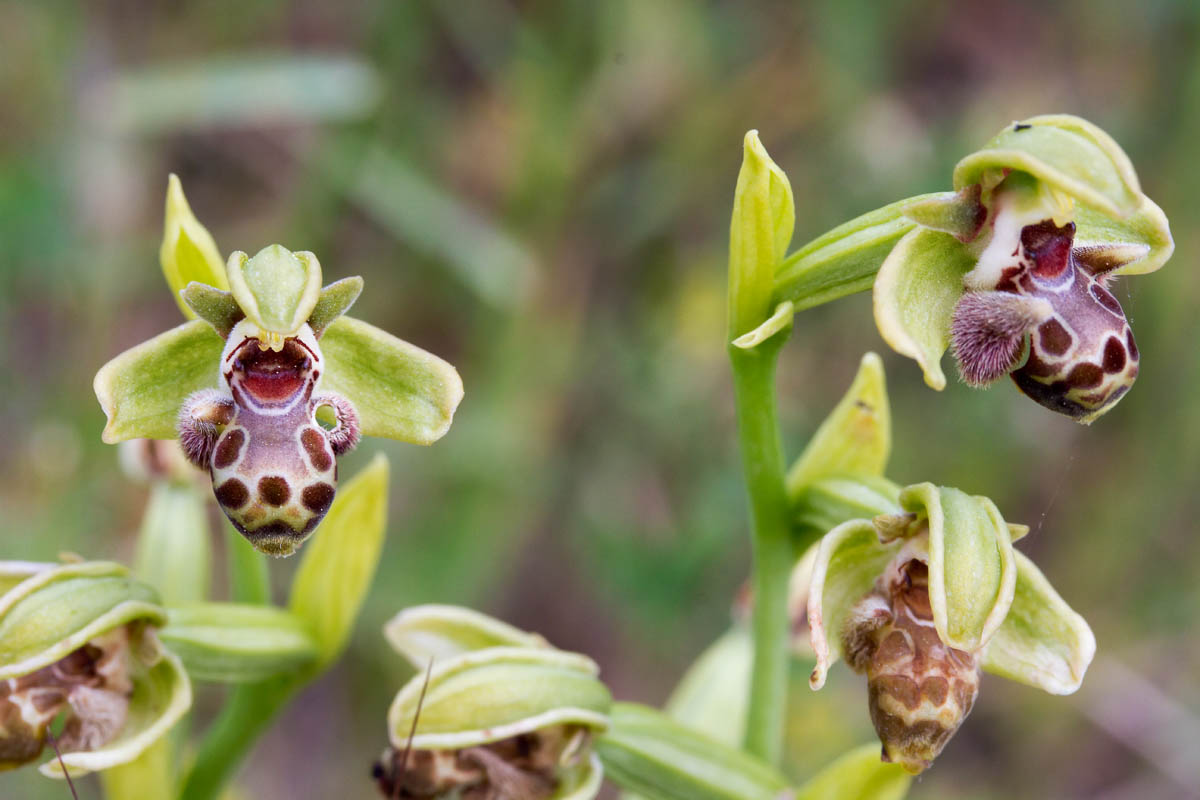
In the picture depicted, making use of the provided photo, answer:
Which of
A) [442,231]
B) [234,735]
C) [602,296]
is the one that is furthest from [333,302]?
[602,296]

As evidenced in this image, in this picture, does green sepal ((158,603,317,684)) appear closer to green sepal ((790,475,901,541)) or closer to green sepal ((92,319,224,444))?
green sepal ((92,319,224,444))

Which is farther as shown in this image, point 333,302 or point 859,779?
point 859,779

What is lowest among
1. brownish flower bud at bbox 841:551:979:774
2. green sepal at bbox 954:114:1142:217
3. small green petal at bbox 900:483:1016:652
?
brownish flower bud at bbox 841:551:979:774

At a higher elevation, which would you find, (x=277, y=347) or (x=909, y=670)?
(x=277, y=347)

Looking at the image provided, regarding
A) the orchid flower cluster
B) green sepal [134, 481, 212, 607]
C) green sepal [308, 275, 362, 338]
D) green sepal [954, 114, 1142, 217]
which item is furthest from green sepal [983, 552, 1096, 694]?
green sepal [134, 481, 212, 607]

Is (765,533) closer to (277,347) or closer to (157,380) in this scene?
(277,347)

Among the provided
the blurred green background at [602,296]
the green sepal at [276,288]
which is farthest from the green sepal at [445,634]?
the blurred green background at [602,296]

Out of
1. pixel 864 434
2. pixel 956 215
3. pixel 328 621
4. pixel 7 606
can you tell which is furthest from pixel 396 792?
pixel 956 215
